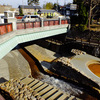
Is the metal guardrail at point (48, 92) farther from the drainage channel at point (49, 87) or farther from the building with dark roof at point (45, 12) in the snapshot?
the building with dark roof at point (45, 12)

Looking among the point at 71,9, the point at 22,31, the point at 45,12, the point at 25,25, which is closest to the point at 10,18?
the point at 22,31

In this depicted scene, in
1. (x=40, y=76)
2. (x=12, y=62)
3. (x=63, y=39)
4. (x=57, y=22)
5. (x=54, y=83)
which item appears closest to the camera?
(x=54, y=83)

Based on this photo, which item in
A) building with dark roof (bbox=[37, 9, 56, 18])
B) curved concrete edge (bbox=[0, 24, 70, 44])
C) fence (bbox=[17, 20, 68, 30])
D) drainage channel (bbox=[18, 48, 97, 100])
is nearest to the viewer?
drainage channel (bbox=[18, 48, 97, 100])

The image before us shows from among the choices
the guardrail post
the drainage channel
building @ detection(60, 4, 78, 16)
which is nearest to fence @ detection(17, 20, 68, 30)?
the guardrail post

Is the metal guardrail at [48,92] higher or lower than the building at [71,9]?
lower

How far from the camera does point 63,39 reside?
2738 centimetres

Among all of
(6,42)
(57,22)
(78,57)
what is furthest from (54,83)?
(57,22)

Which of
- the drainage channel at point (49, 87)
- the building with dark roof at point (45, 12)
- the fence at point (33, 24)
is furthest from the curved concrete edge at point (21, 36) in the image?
the building with dark roof at point (45, 12)

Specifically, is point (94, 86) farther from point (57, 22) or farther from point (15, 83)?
point (57, 22)

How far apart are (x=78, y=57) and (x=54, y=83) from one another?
6.93 metres

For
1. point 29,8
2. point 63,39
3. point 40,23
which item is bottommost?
point 63,39

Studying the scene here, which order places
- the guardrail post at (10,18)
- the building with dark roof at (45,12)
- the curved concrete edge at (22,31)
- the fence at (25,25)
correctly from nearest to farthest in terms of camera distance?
the curved concrete edge at (22,31) → the fence at (25,25) → the guardrail post at (10,18) → the building with dark roof at (45,12)

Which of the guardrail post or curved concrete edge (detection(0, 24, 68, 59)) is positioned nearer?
curved concrete edge (detection(0, 24, 68, 59))

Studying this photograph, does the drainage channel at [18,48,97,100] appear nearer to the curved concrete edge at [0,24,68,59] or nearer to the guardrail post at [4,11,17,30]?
the curved concrete edge at [0,24,68,59]
